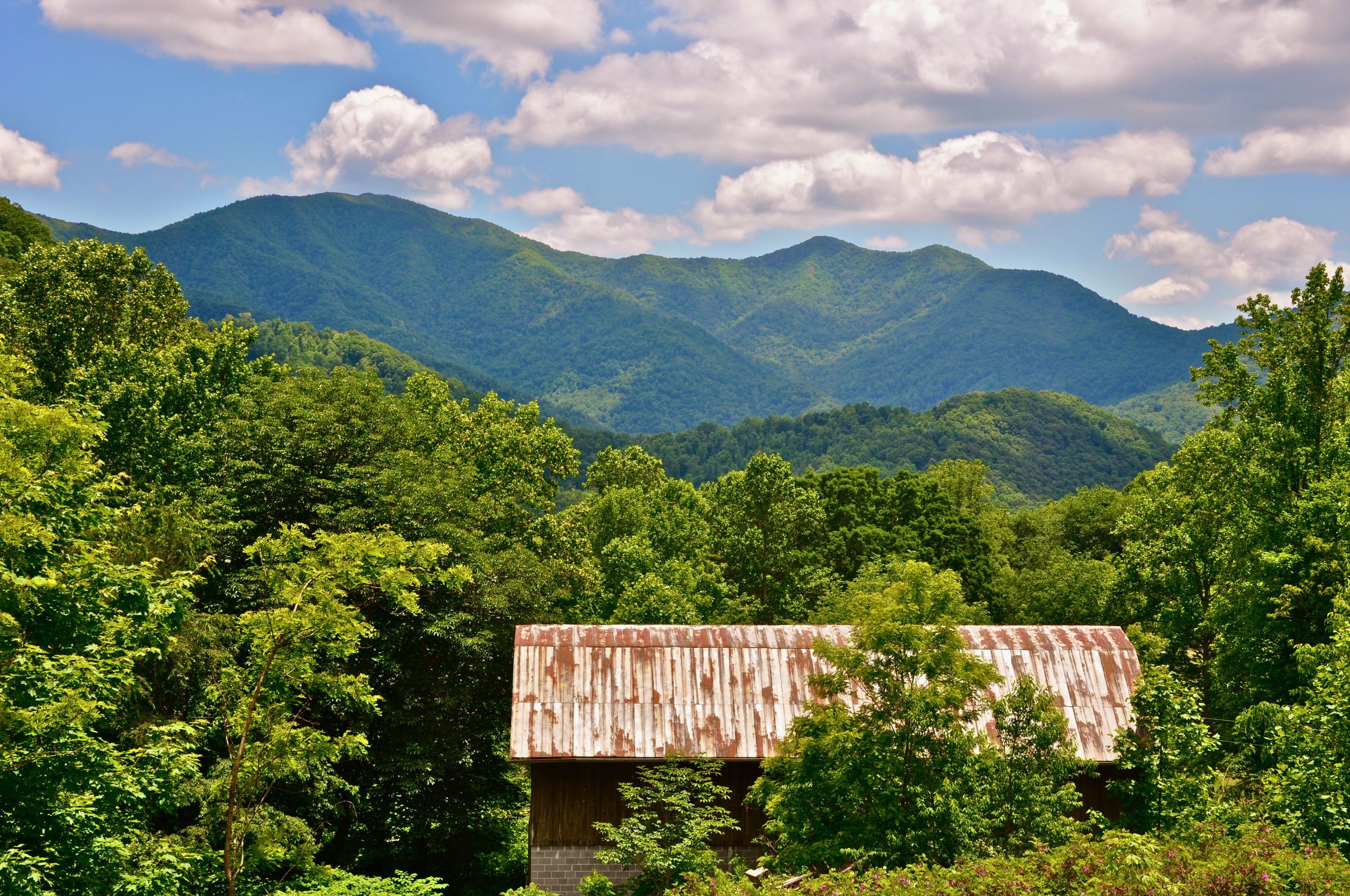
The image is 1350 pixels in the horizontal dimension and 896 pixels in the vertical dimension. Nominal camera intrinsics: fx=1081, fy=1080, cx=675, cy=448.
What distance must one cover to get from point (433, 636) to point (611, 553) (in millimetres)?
13862

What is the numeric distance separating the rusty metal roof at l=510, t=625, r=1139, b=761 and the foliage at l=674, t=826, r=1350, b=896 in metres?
8.42

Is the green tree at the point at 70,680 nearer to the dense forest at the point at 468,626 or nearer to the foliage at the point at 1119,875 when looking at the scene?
the dense forest at the point at 468,626

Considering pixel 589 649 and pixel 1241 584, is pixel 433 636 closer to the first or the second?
pixel 589 649

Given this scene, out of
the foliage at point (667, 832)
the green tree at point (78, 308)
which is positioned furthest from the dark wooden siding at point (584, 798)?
the green tree at point (78, 308)

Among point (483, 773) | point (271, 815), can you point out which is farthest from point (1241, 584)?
point (271, 815)

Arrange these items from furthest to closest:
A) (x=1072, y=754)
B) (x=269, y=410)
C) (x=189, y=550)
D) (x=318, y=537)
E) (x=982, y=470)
A: (x=982, y=470)
(x=269, y=410)
(x=189, y=550)
(x=318, y=537)
(x=1072, y=754)

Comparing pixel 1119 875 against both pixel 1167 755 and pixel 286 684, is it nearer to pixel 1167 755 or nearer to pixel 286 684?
pixel 1167 755

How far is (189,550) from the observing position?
2267cm

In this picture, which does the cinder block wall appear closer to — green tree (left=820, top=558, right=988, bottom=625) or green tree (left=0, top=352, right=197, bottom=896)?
green tree (left=0, top=352, right=197, bottom=896)

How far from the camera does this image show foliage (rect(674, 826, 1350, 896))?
1150cm

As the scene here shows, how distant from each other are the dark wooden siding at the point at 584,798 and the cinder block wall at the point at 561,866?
12 cm

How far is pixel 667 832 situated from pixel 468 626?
1120cm

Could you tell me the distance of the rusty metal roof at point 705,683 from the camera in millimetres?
21641

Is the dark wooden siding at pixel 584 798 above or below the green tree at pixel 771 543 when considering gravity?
below
